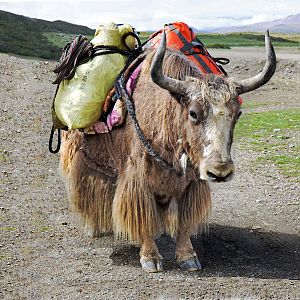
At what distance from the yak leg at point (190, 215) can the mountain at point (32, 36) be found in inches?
477

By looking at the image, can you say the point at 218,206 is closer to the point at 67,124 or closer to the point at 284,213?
the point at 284,213

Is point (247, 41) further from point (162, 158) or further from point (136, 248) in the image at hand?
point (162, 158)

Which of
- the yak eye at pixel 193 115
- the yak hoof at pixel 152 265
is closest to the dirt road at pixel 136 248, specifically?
the yak hoof at pixel 152 265

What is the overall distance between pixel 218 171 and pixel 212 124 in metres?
0.22

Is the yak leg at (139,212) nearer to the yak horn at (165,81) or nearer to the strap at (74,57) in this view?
the yak horn at (165,81)

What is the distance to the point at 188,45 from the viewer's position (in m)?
3.67

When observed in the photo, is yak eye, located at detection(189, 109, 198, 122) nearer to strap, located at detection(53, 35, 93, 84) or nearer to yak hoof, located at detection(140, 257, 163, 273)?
yak hoof, located at detection(140, 257, 163, 273)

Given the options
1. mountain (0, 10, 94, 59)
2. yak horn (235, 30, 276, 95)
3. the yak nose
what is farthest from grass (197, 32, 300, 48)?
the yak nose

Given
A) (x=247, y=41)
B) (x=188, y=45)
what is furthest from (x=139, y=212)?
(x=247, y=41)

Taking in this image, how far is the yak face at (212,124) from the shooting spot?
9.70 ft

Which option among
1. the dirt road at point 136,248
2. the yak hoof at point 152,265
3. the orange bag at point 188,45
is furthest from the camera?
the orange bag at point 188,45

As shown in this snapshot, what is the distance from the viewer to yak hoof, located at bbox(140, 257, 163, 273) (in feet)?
11.4

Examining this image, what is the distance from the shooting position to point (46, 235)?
4.09 meters

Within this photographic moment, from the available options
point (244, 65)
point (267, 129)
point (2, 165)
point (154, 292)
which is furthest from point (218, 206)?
point (244, 65)
